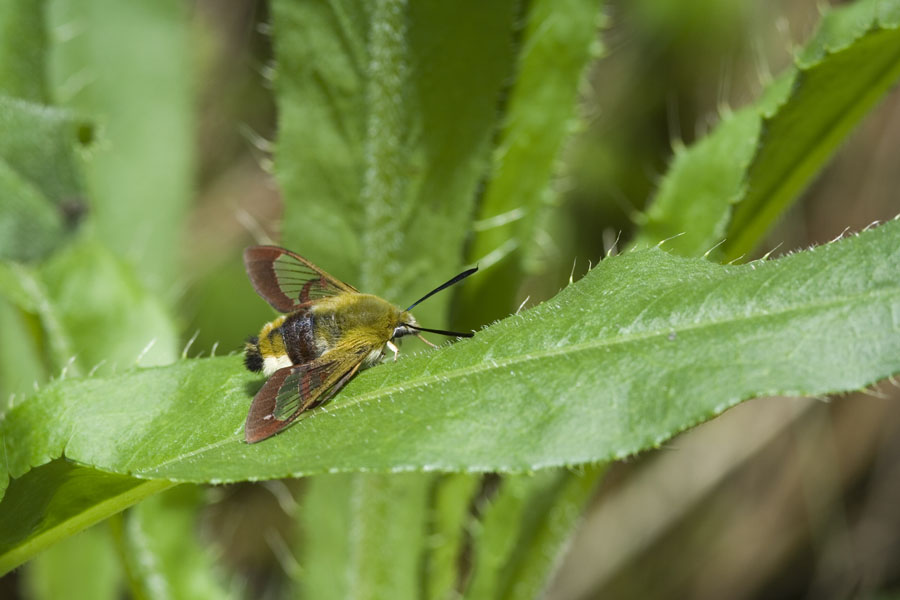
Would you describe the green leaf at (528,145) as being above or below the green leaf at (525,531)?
above

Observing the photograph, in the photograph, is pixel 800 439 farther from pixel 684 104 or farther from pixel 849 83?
pixel 849 83

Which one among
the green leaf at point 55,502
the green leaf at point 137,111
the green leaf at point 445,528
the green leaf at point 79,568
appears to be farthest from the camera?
the green leaf at point 137,111

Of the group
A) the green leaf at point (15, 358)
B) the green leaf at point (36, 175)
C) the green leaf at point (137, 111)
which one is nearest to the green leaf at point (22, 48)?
the green leaf at point (36, 175)

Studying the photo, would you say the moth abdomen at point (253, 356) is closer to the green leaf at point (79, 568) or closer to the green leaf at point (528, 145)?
the green leaf at point (528, 145)

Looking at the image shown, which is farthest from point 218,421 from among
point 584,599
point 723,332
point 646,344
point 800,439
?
point 800,439

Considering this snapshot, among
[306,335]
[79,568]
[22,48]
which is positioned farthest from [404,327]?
[79,568]

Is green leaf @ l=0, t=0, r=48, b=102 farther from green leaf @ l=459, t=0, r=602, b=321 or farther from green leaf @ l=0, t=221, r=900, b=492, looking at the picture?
green leaf @ l=459, t=0, r=602, b=321

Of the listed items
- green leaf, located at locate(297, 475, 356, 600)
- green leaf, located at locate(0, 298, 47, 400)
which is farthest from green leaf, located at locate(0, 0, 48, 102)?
green leaf, located at locate(297, 475, 356, 600)

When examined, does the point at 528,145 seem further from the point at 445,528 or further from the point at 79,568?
the point at 79,568
